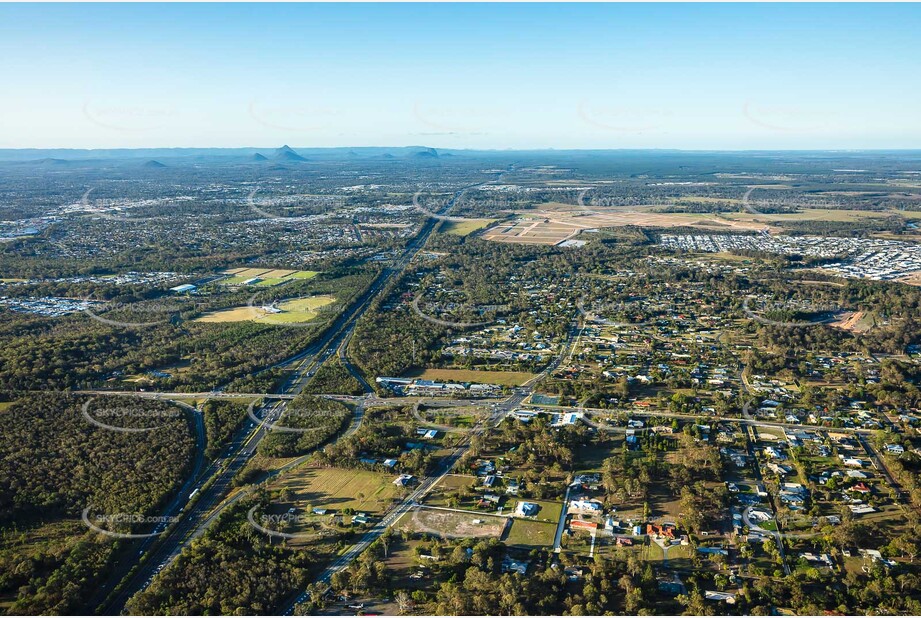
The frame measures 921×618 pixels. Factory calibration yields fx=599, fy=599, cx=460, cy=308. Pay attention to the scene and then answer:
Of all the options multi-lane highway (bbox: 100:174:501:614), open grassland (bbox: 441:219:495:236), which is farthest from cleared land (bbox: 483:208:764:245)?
multi-lane highway (bbox: 100:174:501:614)

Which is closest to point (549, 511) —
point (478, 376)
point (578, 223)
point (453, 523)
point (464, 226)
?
point (453, 523)

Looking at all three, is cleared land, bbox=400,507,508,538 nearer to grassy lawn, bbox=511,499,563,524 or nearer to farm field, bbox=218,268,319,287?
grassy lawn, bbox=511,499,563,524

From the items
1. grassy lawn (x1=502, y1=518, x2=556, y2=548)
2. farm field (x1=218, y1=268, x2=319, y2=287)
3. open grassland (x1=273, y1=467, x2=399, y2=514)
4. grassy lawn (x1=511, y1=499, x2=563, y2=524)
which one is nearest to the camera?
grassy lawn (x1=502, y1=518, x2=556, y2=548)

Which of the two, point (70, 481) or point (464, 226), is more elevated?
point (464, 226)

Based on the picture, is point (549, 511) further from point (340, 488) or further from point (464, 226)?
point (464, 226)

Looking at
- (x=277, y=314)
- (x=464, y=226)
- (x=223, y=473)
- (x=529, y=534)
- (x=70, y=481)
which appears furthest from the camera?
(x=464, y=226)
